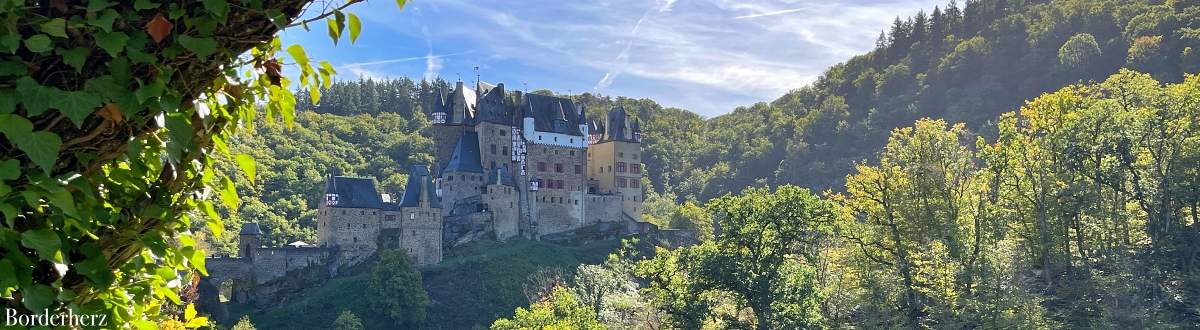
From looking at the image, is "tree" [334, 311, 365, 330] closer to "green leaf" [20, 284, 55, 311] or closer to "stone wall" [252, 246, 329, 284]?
"stone wall" [252, 246, 329, 284]

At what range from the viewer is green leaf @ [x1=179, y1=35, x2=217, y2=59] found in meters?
3.58

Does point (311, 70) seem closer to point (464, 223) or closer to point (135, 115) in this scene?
point (135, 115)

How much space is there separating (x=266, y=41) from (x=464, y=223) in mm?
56379

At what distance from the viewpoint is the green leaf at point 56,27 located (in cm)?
338

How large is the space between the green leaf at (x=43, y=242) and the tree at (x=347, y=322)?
143ft

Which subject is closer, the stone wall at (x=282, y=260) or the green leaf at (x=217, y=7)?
the green leaf at (x=217, y=7)

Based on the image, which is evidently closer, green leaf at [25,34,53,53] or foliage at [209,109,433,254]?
green leaf at [25,34,53,53]

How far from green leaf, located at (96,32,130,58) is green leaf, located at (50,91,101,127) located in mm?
173

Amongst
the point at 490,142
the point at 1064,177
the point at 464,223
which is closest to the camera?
the point at 1064,177

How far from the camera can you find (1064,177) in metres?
32.8

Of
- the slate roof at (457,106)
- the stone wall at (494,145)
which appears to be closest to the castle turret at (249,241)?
the stone wall at (494,145)

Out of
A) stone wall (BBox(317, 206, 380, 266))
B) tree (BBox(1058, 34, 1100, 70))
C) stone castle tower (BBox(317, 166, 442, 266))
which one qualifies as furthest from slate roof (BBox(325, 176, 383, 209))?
tree (BBox(1058, 34, 1100, 70))

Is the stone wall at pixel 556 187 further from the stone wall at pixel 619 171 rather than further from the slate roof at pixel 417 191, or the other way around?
the slate roof at pixel 417 191

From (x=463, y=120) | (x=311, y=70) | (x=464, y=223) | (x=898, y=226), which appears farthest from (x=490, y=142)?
(x=311, y=70)
